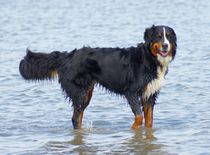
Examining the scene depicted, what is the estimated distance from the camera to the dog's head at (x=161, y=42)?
372 inches

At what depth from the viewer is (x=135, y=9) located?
105ft

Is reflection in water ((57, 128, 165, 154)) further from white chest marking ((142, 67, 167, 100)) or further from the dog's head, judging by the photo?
the dog's head

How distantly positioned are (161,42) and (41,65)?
189cm

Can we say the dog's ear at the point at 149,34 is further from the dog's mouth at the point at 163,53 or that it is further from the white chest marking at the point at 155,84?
the white chest marking at the point at 155,84

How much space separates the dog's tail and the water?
0.74 metres

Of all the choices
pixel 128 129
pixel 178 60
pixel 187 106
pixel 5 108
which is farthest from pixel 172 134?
pixel 178 60

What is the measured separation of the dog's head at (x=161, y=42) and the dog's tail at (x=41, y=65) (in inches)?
52.9

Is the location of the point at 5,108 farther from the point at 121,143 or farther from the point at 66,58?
the point at 121,143

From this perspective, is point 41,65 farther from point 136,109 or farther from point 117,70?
point 136,109

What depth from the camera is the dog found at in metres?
9.59

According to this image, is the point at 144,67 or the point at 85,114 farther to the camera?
the point at 85,114

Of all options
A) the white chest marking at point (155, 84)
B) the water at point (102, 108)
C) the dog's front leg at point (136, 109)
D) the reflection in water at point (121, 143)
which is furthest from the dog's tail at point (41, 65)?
the white chest marking at point (155, 84)

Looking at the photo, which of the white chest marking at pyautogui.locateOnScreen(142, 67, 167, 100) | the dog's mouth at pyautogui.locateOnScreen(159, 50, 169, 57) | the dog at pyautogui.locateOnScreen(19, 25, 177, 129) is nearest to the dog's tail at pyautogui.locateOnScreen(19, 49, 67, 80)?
the dog at pyautogui.locateOnScreen(19, 25, 177, 129)

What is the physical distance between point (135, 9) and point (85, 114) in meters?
21.6
